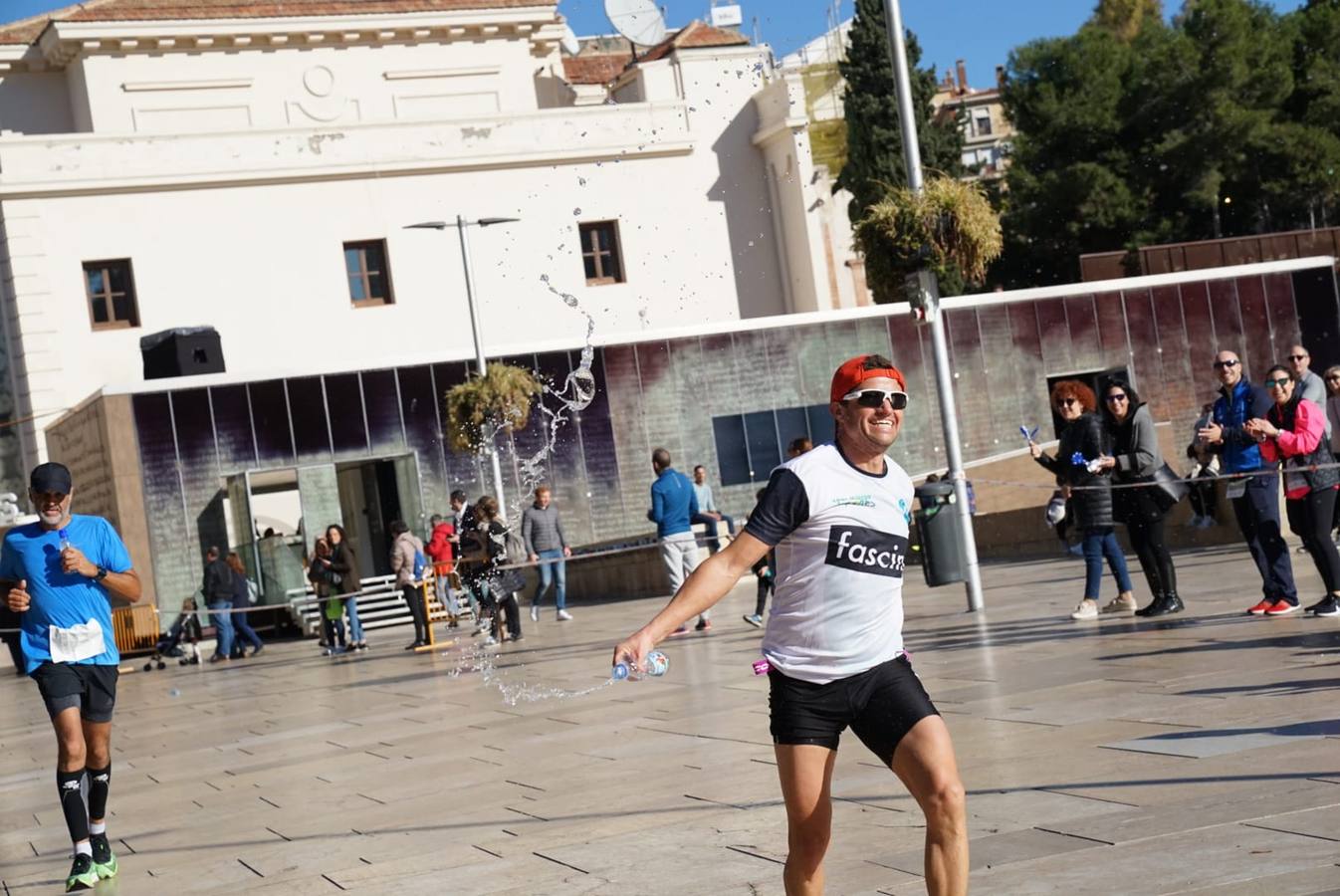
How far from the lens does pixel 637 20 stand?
4741cm

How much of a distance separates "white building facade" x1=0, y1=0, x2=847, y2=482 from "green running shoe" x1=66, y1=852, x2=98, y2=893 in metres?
33.1

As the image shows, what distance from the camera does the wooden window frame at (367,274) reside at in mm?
45750

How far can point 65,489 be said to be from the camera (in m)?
8.65

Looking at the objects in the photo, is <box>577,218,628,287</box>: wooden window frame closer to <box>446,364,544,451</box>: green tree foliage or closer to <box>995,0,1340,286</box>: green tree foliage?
<box>446,364,544,451</box>: green tree foliage

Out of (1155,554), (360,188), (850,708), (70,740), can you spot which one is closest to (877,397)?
(850,708)

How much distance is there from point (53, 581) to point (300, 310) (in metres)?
36.7

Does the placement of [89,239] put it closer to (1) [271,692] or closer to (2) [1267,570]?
(1) [271,692]

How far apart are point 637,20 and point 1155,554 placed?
3560 cm

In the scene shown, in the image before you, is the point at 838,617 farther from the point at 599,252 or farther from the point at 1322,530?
the point at 599,252

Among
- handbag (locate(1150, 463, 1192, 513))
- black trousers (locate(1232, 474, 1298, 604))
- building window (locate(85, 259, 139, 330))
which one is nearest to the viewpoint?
black trousers (locate(1232, 474, 1298, 604))

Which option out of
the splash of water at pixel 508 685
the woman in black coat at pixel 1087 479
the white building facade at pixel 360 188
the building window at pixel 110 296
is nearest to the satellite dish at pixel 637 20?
the white building facade at pixel 360 188

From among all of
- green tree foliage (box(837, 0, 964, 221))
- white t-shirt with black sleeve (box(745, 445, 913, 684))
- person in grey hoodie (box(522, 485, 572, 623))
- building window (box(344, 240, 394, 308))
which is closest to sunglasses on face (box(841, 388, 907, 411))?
white t-shirt with black sleeve (box(745, 445, 913, 684))

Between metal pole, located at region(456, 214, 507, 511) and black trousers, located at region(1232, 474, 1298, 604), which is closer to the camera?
black trousers, located at region(1232, 474, 1298, 604)

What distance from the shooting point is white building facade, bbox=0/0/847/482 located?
4244 centimetres
